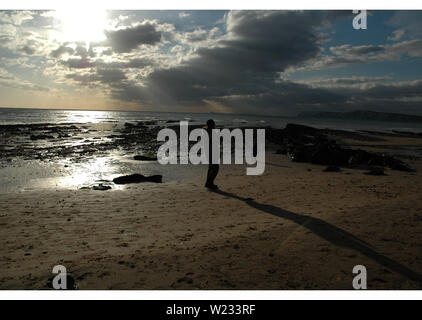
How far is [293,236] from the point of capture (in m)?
5.40

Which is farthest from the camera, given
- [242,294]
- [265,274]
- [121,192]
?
[121,192]

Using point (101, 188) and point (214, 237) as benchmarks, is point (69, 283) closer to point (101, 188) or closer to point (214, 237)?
point (214, 237)

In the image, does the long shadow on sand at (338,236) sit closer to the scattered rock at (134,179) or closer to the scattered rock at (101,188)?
the scattered rock at (134,179)

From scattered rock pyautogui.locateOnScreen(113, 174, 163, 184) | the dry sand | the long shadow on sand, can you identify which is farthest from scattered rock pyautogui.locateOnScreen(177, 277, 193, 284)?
scattered rock pyautogui.locateOnScreen(113, 174, 163, 184)

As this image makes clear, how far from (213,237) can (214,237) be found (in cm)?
2

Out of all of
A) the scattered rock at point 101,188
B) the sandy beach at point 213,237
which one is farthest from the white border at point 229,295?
the scattered rock at point 101,188

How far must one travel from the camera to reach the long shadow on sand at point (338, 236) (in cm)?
415

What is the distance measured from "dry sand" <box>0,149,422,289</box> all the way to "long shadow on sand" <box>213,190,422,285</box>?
0.07ft

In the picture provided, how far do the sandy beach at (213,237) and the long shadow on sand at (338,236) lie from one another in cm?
2

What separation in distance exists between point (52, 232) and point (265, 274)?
4.84 metres

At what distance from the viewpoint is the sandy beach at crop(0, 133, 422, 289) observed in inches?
157
